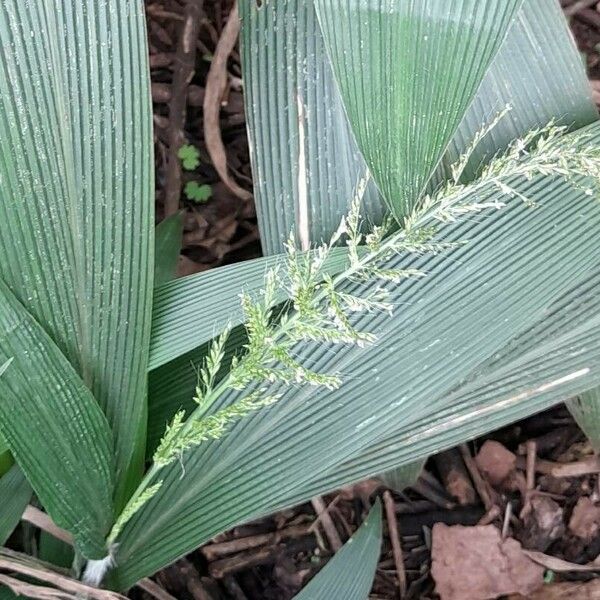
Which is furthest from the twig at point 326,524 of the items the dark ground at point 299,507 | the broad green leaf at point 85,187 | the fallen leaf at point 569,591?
the broad green leaf at point 85,187

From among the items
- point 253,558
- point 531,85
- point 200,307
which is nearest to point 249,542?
point 253,558

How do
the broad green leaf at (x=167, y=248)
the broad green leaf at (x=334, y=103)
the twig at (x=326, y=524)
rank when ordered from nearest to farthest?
1. the broad green leaf at (x=334, y=103)
2. the broad green leaf at (x=167, y=248)
3. the twig at (x=326, y=524)

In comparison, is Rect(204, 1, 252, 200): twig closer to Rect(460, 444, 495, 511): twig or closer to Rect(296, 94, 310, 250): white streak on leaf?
Rect(296, 94, 310, 250): white streak on leaf

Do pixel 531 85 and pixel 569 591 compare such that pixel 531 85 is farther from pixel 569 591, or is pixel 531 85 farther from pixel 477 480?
pixel 569 591

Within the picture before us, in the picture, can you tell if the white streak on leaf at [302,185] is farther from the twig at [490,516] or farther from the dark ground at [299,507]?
the twig at [490,516]

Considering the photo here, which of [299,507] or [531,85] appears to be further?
[299,507]
